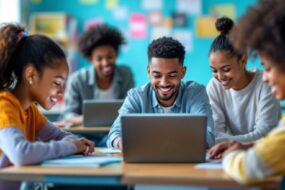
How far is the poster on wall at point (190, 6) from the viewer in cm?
543

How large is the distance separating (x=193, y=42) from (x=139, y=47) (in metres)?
0.56

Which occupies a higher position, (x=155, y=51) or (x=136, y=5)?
(x=136, y=5)

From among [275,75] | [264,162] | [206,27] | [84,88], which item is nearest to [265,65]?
[275,75]

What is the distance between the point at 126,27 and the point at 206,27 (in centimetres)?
83

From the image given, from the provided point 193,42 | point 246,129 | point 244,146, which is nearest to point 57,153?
point 244,146

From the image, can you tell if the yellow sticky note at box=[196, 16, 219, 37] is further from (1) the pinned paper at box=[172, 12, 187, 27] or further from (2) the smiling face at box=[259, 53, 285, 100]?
(2) the smiling face at box=[259, 53, 285, 100]

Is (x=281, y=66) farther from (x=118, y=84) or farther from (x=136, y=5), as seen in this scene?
(x=136, y=5)

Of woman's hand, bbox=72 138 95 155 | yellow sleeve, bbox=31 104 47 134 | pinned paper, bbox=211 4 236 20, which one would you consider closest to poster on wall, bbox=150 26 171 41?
pinned paper, bbox=211 4 236 20

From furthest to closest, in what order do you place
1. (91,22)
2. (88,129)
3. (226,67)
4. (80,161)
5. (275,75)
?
(91,22) < (88,129) < (226,67) < (80,161) < (275,75)

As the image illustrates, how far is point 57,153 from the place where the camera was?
5.62 ft

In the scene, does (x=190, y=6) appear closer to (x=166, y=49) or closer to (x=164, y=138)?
(x=166, y=49)

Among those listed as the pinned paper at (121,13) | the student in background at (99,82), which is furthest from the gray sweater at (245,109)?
the pinned paper at (121,13)

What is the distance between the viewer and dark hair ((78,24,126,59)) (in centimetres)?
410

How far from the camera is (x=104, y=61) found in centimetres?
389
